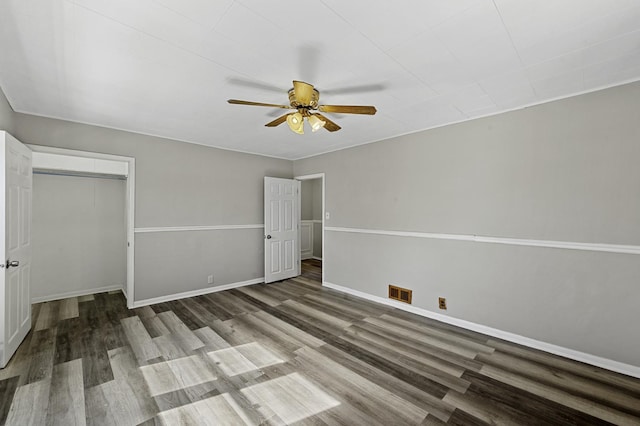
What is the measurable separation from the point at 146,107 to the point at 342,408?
3479 millimetres

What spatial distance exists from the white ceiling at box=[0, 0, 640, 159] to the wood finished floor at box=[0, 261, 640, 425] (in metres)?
2.57

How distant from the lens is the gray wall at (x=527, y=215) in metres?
2.36

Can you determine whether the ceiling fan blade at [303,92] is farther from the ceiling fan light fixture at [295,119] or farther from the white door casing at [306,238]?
the white door casing at [306,238]

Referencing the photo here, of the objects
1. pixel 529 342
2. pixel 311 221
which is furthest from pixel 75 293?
pixel 529 342

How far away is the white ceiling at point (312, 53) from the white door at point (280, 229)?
92.1 inches

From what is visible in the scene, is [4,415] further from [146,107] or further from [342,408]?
[146,107]

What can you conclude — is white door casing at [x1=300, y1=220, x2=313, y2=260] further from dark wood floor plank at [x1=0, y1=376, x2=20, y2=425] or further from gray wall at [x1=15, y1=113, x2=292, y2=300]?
dark wood floor plank at [x1=0, y1=376, x2=20, y2=425]

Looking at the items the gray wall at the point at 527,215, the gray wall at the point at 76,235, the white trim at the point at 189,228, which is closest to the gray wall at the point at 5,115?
the gray wall at the point at 76,235

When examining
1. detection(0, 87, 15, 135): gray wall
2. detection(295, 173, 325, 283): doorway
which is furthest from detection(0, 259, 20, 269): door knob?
detection(295, 173, 325, 283): doorway

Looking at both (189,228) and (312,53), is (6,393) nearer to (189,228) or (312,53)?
→ (189,228)

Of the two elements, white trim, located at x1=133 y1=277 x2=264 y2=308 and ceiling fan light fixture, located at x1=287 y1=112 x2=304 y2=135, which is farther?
white trim, located at x1=133 y1=277 x2=264 y2=308

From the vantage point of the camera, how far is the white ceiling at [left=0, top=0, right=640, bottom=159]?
4.89 feet

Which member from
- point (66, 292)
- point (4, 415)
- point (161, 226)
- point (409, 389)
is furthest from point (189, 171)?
point (409, 389)

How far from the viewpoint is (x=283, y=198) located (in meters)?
5.41
